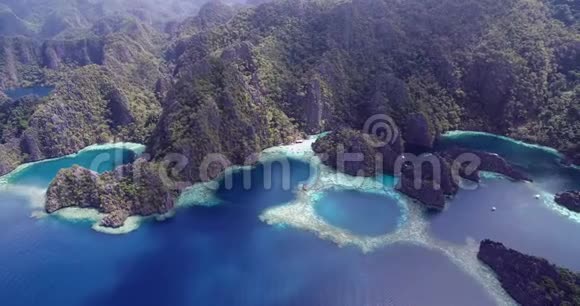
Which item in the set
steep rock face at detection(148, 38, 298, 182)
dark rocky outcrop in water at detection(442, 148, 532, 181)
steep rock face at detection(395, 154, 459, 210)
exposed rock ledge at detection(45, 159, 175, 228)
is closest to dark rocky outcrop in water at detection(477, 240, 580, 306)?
steep rock face at detection(395, 154, 459, 210)

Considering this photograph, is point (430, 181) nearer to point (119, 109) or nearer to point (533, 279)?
point (533, 279)

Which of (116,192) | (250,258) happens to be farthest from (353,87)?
(116,192)

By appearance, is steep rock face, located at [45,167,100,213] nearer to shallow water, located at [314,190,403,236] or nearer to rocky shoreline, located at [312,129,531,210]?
shallow water, located at [314,190,403,236]

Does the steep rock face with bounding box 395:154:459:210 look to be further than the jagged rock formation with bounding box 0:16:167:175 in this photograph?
No

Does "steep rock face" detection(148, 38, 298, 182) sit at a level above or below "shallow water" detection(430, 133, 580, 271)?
above

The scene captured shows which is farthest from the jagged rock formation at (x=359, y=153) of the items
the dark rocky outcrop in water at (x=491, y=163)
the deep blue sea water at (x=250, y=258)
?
the dark rocky outcrop in water at (x=491, y=163)

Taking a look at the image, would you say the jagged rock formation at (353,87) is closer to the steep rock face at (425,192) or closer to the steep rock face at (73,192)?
the steep rock face at (425,192)
